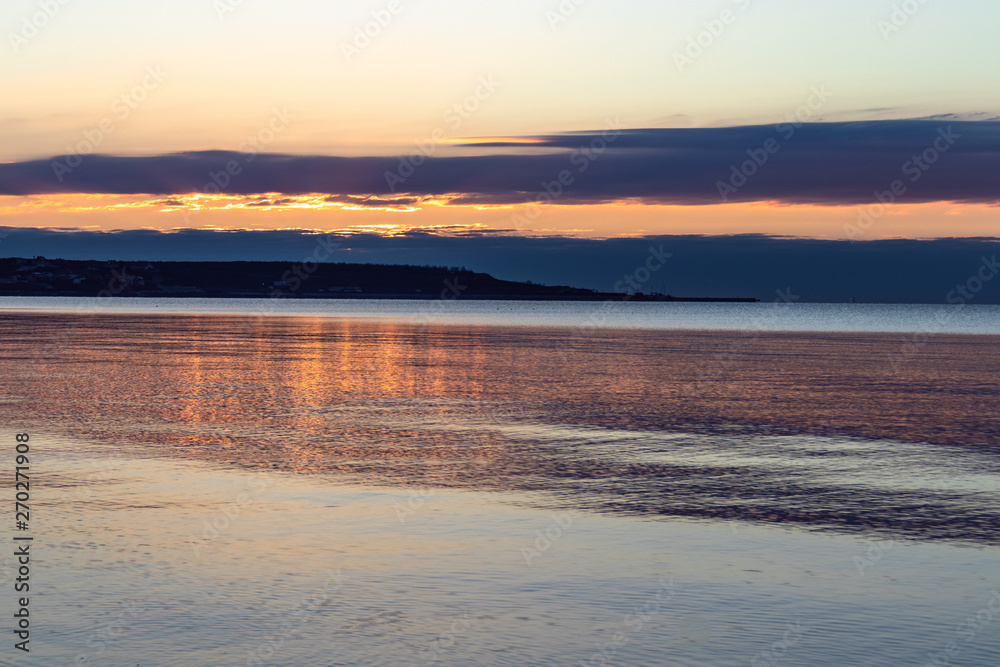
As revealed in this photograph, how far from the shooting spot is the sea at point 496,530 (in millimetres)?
11281

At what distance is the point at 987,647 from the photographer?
11.2m

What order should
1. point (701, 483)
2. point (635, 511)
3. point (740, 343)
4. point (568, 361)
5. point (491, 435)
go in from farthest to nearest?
point (740, 343) < point (568, 361) < point (491, 435) < point (701, 483) < point (635, 511)

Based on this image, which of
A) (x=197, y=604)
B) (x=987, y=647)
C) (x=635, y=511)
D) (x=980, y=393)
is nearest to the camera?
(x=987, y=647)

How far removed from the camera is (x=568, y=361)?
5641 centimetres

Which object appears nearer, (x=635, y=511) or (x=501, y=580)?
(x=501, y=580)

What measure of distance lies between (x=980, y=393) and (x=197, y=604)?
35435 millimetres

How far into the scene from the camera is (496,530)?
52.5 ft

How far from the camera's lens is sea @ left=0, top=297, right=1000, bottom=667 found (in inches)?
444

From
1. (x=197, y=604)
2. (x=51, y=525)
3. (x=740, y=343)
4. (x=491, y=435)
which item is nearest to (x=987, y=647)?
(x=197, y=604)

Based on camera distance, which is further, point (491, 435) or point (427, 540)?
point (491, 435)

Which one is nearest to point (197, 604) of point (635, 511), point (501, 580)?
point (501, 580)

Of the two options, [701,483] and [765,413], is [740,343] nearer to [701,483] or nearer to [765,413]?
[765,413]

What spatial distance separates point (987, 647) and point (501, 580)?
5.63 meters

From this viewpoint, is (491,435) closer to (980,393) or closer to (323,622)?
(323,622)
